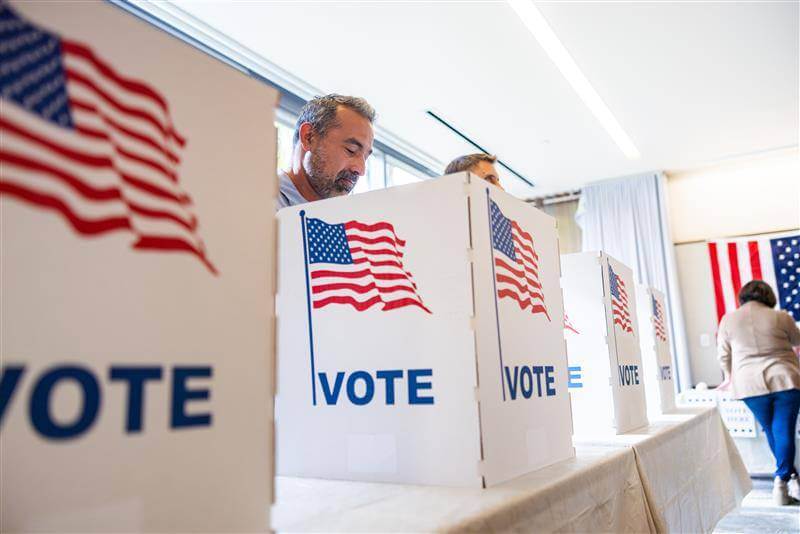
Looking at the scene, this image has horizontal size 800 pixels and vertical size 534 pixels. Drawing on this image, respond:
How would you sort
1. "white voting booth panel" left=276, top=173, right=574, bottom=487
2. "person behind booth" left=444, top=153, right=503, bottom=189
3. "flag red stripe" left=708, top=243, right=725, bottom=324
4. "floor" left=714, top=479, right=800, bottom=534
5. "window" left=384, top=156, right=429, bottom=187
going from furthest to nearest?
"flag red stripe" left=708, top=243, right=725, bottom=324 < "window" left=384, top=156, right=429, bottom=187 < "floor" left=714, top=479, right=800, bottom=534 < "person behind booth" left=444, top=153, right=503, bottom=189 < "white voting booth panel" left=276, top=173, right=574, bottom=487

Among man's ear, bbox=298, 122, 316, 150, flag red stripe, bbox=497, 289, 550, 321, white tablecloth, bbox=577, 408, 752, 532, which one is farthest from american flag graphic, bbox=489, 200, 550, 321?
man's ear, bbox=298, 122, 316, 150

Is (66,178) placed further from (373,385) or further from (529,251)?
(529,251)

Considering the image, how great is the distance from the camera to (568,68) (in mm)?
3590

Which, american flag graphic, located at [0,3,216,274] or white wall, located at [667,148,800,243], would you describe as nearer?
american flag graphic, located at [0,3,216,274]

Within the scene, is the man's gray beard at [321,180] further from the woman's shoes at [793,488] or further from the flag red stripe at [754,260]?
the flag red stripe at [754,260]

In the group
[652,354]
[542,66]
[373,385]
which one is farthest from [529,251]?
[542,66]

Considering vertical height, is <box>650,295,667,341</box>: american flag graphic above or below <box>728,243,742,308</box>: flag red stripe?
below

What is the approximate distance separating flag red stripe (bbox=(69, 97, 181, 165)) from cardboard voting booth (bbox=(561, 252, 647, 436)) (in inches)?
39.5

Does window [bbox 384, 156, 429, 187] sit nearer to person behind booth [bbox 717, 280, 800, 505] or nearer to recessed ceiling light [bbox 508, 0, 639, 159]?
recessed ceiling light [bbox 508, 0, 639, 159]

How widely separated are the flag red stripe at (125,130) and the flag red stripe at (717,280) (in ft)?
18.4

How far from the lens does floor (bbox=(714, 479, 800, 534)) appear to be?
290 cm

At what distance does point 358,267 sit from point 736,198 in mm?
5521

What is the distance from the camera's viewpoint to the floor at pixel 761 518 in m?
2.90

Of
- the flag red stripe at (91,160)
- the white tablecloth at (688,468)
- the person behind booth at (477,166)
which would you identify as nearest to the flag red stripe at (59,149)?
the flag red stripe at (91,160)
